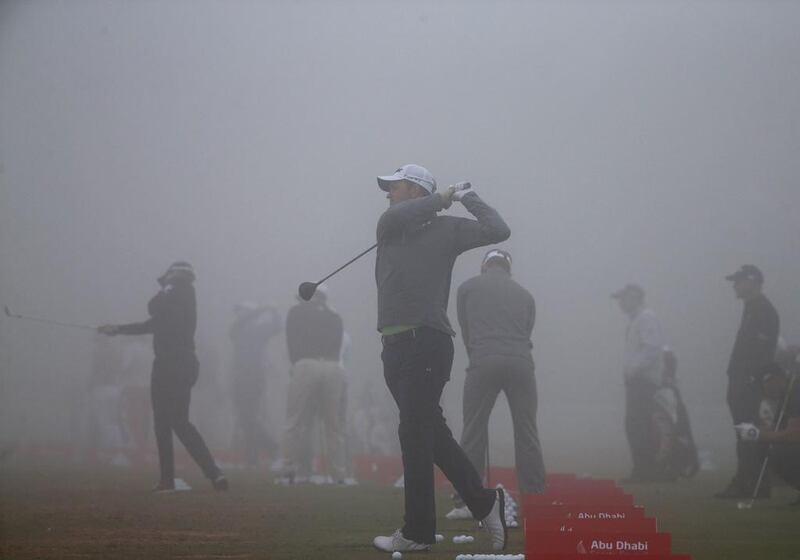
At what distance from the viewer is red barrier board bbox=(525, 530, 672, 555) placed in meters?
3.36

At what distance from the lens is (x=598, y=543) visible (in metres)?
3.43

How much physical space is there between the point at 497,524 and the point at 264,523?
4.83 ft

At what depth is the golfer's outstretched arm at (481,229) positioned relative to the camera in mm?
4375

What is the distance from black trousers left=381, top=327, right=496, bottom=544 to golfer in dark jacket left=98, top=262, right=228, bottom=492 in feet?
11.6

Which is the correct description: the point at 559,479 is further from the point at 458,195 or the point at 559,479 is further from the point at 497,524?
the point at 458,195

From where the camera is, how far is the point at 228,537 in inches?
184

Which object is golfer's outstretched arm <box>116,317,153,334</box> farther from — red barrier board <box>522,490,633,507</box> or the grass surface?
red barrier board <box>522,490,633,507</box>

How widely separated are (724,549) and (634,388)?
5511mm

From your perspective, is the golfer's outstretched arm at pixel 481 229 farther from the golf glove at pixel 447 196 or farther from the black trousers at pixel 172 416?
the black trousers at pixel 172 416

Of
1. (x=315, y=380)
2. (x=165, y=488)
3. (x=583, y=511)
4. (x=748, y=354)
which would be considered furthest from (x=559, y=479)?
(x=315, y=380)

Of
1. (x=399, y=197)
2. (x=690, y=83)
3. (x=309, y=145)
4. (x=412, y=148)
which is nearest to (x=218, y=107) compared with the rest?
(x=309, y=145)

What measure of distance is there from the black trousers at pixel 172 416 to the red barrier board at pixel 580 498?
Result: 11.2 ft

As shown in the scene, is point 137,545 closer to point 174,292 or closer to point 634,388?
point 174,292

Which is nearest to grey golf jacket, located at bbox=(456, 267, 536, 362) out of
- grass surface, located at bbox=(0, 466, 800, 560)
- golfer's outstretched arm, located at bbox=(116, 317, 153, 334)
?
grass surface, located at bbox=(0, 466, 800, 560)
